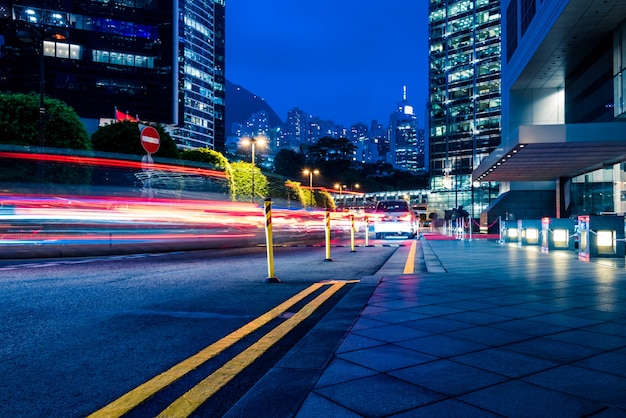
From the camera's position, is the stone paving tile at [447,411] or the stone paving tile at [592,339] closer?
the stone paving tile at [447,411]

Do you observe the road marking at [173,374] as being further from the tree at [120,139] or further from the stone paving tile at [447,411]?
the tree at [120,139]

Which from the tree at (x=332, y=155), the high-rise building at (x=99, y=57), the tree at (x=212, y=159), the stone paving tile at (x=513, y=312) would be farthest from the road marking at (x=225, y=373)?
the tree at (x=332, y=155)

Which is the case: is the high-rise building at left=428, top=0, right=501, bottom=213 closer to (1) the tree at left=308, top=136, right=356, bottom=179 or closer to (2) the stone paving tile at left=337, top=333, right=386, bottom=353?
(1) the tree at left=308, top=136, right=356, bottom=179

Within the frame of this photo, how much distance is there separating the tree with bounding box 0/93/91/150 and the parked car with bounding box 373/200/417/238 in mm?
→ 20285

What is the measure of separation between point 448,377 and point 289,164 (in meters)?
129

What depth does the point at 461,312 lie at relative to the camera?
6.07 m

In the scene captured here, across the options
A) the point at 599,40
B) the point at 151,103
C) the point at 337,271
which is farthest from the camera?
the point at 151,103

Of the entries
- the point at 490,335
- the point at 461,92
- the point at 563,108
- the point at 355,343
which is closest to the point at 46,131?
the point at 355,343

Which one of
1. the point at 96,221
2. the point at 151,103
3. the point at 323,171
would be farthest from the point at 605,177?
the point at 323,171

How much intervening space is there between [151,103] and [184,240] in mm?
71739

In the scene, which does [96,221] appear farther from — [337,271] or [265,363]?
[265,363]

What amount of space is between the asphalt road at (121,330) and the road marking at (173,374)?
0.07 metres

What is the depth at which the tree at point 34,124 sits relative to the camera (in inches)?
1210

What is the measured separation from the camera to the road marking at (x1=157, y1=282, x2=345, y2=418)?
3043 millimetres
